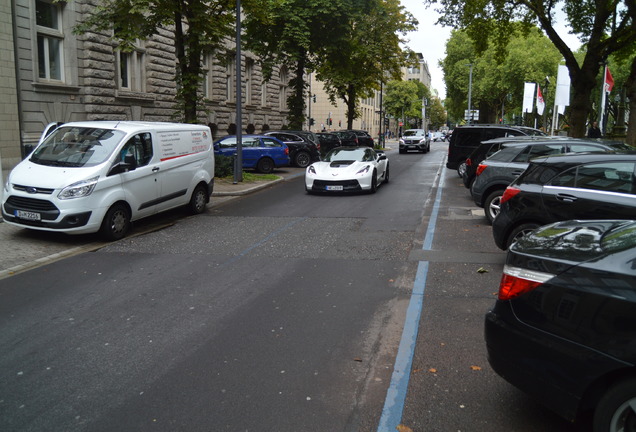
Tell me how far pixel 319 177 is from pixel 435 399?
40.7 feet

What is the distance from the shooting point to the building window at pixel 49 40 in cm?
2067

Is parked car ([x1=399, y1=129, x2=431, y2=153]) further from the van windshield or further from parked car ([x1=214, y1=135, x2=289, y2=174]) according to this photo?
the van windshield

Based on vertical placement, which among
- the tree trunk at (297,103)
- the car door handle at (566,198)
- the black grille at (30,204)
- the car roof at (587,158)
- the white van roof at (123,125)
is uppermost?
the tree trunk at (297,103)

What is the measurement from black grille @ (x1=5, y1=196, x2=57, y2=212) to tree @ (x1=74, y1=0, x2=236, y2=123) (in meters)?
8.57

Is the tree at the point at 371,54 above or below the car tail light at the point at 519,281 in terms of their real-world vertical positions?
above

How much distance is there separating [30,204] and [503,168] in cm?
873

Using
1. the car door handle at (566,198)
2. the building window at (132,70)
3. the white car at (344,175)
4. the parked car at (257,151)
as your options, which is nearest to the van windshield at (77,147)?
the white car at (344,175)

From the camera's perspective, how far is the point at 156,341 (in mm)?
5148

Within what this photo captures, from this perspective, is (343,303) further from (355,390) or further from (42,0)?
(42,0)

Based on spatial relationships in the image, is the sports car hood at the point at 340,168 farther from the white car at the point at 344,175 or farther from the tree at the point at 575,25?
the tree at the point at 575,25

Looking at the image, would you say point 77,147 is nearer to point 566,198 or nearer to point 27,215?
point 27,215

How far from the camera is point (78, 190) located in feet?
30.9

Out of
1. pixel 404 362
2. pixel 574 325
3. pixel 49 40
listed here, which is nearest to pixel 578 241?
pixel 574 325

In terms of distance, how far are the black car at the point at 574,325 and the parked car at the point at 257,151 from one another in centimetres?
1978
